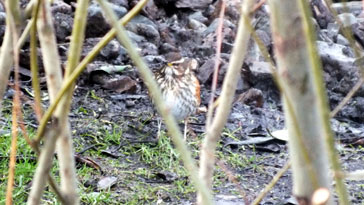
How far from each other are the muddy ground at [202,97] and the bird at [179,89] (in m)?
0.15

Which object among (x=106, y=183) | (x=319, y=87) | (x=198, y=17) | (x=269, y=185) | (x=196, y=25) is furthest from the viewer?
(x=198, y=17)

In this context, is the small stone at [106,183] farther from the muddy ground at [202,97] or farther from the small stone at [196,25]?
the small stone at [196,25]

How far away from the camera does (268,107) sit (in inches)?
236

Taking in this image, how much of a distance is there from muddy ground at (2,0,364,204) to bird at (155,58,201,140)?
150 millimetres

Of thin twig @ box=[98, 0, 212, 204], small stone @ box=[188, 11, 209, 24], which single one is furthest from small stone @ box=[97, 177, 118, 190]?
small stone @ box=[188, 11, 209, 24]

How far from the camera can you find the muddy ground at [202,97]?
169 inches

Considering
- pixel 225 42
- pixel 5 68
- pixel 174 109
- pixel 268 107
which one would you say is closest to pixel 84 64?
pixel 5 68

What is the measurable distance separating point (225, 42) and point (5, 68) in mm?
5318

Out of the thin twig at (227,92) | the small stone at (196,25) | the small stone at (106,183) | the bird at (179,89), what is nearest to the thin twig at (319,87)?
the thin twig at (227,92)

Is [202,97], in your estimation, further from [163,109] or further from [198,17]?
[163,109]

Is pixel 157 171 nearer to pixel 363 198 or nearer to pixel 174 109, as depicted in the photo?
pixel 174 109

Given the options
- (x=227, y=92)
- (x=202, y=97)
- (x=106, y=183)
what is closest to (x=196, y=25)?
(x=202, y=97)

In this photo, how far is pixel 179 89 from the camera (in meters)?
5.27

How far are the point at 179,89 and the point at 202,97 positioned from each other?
2.19 ft
